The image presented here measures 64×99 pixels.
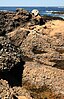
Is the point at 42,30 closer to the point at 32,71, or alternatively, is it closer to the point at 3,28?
the point at 3,28

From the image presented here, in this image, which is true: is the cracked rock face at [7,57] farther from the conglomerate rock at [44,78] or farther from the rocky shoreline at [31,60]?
the conglomerate rock at [44,78]

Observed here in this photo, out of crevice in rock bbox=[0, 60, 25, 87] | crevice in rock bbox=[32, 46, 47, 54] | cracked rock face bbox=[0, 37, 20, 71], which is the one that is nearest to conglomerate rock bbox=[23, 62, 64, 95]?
crevice in rock bbox=[0, 60, 25, 87]

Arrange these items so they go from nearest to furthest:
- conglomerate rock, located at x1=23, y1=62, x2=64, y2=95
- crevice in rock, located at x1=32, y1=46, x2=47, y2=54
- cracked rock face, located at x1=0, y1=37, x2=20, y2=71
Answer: conglomerate rock, located at x1=23, y1=62, x2=64, y2=95, cracked rock face, located at x1=0, y1=37, x2=20, y2=71, crevice in rock, located at x1=32, y1=46, x2=47, y2=54

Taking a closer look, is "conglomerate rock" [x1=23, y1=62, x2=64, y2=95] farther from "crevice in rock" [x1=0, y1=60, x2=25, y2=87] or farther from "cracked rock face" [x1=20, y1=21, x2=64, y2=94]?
"crevice in rock" [x1=0, y1=60, x2=25, y2=87]

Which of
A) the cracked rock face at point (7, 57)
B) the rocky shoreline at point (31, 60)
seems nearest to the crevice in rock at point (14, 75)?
the rocky shoreline at point (31, 60)

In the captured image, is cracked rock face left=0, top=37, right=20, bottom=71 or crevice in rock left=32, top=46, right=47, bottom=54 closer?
cracked rock face left=0, top=37, right=20, bottom=71

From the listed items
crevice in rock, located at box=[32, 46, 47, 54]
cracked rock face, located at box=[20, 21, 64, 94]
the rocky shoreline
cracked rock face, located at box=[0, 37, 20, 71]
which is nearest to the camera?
the rocky shoreline

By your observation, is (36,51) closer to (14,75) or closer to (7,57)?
(14,75)

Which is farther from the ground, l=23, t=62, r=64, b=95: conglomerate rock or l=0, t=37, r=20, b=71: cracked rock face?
l=0, t=37, r=20, b=71: cracked rock face

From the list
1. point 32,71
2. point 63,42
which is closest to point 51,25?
point 63,42
